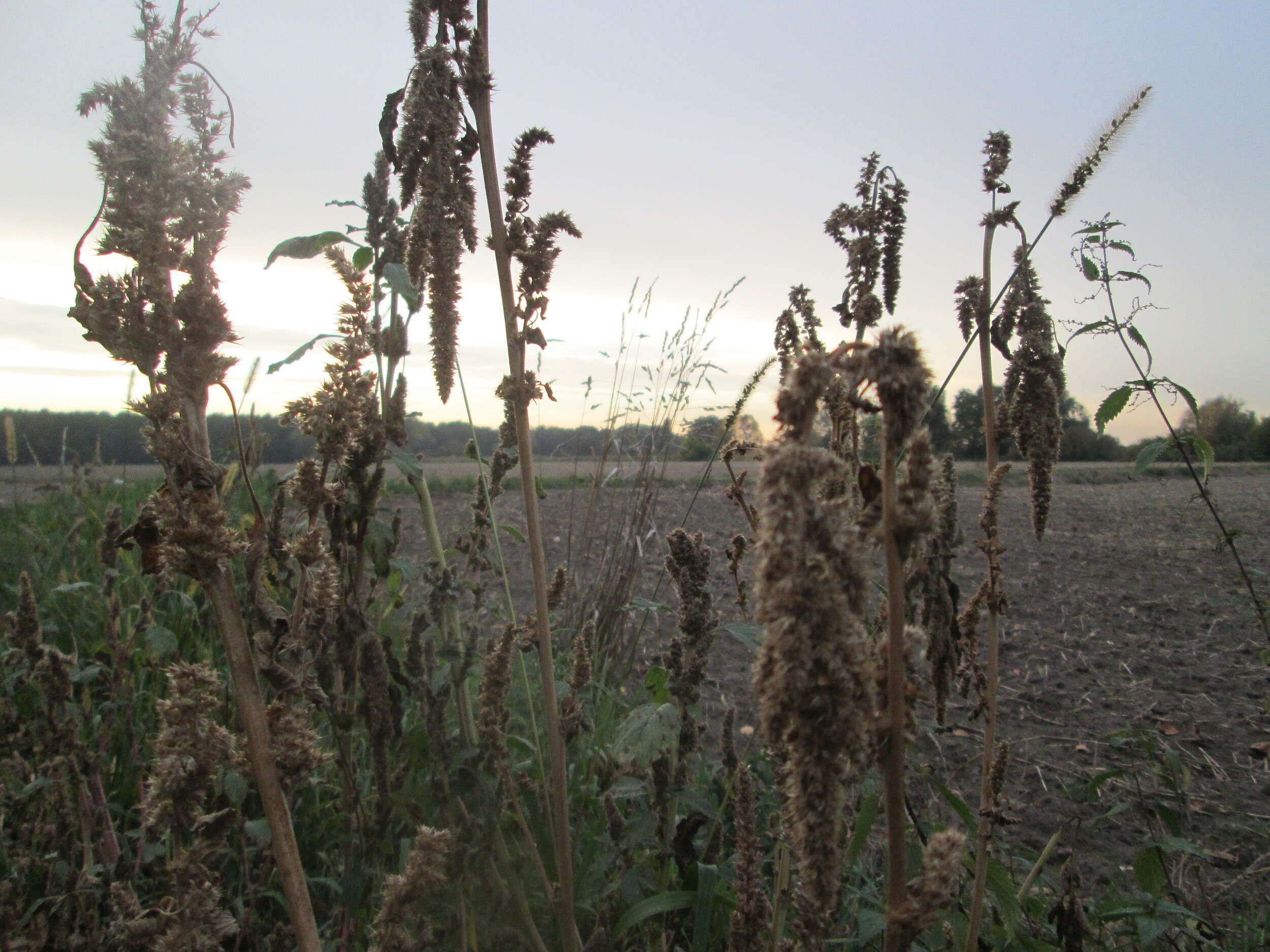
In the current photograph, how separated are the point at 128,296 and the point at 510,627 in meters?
1.01

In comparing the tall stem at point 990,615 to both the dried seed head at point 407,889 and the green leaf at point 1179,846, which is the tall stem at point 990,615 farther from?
the dried seed head at point 407,889

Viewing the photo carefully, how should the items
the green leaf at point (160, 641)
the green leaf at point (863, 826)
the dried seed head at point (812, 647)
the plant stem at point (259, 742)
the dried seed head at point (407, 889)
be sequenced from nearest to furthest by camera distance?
1. the dried seed head at point (812, 647)
2. the plant stem at point (259, 742)
3. the dried seed head at point (407, 889)
4. the green leaf at point (863, 826)
5. the green leaf at point (160, 641)

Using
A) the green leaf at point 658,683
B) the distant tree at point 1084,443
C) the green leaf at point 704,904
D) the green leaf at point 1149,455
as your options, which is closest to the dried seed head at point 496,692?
the green leaf at point 658,683

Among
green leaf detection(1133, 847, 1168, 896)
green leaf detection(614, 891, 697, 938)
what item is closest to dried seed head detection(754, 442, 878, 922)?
green leaf detection(614, 891, 697, 938)

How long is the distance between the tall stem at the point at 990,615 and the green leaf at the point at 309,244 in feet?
4.48

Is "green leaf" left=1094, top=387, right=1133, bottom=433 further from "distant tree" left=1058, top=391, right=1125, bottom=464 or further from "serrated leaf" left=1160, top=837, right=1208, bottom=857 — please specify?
"distant tree" left=1058, top=391, right=1125, bottom=464

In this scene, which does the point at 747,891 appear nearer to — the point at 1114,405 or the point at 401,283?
the point at 401,283

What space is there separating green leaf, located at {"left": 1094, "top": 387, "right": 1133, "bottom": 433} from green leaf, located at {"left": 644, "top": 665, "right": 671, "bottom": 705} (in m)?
1.50

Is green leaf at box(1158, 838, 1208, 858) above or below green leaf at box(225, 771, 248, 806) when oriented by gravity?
below

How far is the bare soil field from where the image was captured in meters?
2.78

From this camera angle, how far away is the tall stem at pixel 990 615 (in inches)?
57.3

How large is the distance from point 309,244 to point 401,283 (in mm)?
230

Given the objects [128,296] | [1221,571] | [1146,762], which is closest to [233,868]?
[128,296]

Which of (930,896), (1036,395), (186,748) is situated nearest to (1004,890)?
(1036,395)
